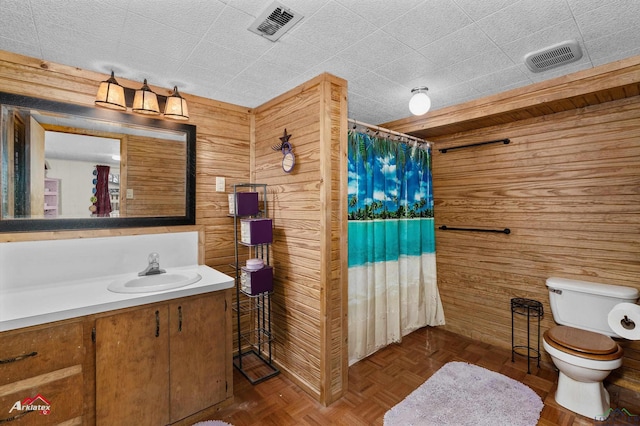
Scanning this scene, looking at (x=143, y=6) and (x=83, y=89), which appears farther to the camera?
(x=83, y=89)

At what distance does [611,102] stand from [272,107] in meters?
2.54

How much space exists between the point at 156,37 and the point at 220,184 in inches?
46.7

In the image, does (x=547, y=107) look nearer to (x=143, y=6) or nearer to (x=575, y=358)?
(x=575, y=358)

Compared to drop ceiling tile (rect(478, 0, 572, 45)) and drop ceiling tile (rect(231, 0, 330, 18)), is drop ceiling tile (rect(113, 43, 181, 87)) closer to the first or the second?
drop ceiling tile (rect(231, 0, 330, 18))

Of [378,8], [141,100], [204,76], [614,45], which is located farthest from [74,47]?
[614,45]

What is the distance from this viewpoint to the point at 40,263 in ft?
5.90

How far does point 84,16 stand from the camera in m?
1.40

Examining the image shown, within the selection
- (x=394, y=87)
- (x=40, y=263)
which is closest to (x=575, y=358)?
(x=394, y=87)

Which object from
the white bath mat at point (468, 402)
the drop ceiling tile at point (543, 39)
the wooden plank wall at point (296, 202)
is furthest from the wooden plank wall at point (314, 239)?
the drop ceiling tile at point (543, 39)

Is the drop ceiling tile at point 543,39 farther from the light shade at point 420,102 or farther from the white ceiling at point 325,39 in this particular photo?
the light shade at point 420,102

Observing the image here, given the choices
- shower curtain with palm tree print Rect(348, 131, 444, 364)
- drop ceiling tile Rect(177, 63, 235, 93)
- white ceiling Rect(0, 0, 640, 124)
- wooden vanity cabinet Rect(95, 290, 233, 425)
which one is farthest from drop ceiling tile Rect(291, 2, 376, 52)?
wooden vanity cabinet Rect(95, 290, 233, 425)

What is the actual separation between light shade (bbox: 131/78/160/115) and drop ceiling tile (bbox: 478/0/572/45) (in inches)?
79.1

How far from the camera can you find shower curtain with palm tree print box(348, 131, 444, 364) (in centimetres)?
245

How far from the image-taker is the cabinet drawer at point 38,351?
51.4 inches
